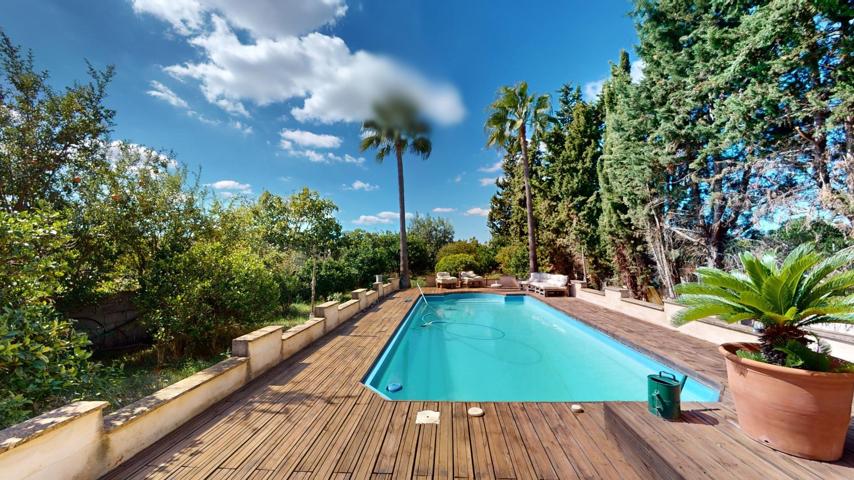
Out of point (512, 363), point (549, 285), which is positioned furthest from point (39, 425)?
point (549, 285)

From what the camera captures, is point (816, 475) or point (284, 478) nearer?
point (816, 475)

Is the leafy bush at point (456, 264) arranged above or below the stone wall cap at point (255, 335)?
above

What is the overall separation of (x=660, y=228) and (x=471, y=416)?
349 inches

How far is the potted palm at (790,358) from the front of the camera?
2010mm

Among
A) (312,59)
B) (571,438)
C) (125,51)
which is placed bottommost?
(571,438)

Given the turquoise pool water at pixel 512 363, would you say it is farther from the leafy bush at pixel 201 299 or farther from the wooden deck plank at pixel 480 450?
the leafy bush at pixel 201 299

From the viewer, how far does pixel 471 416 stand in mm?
3178

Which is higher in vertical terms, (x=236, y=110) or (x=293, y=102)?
(x=293, y=102)

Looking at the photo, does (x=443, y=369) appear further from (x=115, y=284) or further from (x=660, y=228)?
(x=660, y=228)

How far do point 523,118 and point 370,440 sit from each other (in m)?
14.2

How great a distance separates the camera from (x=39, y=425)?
207 centimetres

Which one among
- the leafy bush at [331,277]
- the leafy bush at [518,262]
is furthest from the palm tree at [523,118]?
the leafy bush at [331,277]

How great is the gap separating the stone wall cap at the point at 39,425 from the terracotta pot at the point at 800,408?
197 inches


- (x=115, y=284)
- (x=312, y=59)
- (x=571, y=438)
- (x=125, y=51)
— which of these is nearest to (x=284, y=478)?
(x=571, y=438)
